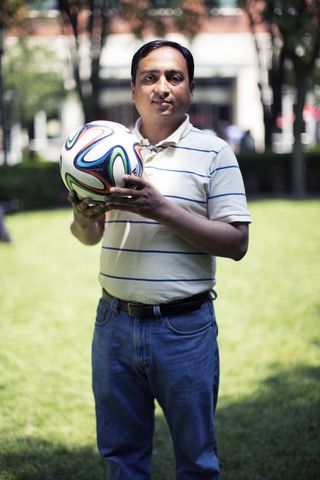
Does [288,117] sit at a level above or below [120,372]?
below

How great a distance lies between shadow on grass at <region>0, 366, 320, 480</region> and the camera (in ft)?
12.5

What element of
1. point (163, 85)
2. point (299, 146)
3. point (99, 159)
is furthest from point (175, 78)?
point (299, 146)

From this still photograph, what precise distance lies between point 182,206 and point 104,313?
0.59 meters

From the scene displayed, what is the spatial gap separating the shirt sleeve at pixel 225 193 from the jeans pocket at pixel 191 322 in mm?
397

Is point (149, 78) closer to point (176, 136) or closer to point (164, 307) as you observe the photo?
point (176, 136)

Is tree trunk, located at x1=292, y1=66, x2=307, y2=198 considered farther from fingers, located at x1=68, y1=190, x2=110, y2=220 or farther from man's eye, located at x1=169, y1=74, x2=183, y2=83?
fingers, located at x1=68, y1=190, x2=110, y2=220

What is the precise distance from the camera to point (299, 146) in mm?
16828

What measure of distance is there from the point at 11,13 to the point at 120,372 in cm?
1470

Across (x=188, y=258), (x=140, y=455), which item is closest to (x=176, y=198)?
(x=188, y=258)

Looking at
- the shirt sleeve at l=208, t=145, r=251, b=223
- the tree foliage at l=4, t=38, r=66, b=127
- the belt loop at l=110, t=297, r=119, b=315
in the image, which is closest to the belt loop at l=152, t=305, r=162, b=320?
the belt loop at l=110, t=297, r=119, b=315

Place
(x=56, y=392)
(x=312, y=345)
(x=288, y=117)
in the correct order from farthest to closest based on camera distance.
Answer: (x=288, y=117) → (x=312, y=345) → (x=56, y=392)

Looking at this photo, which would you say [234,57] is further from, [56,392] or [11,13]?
[56,392]

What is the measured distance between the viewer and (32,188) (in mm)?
15805

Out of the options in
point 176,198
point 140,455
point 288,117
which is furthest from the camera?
point 288,117
